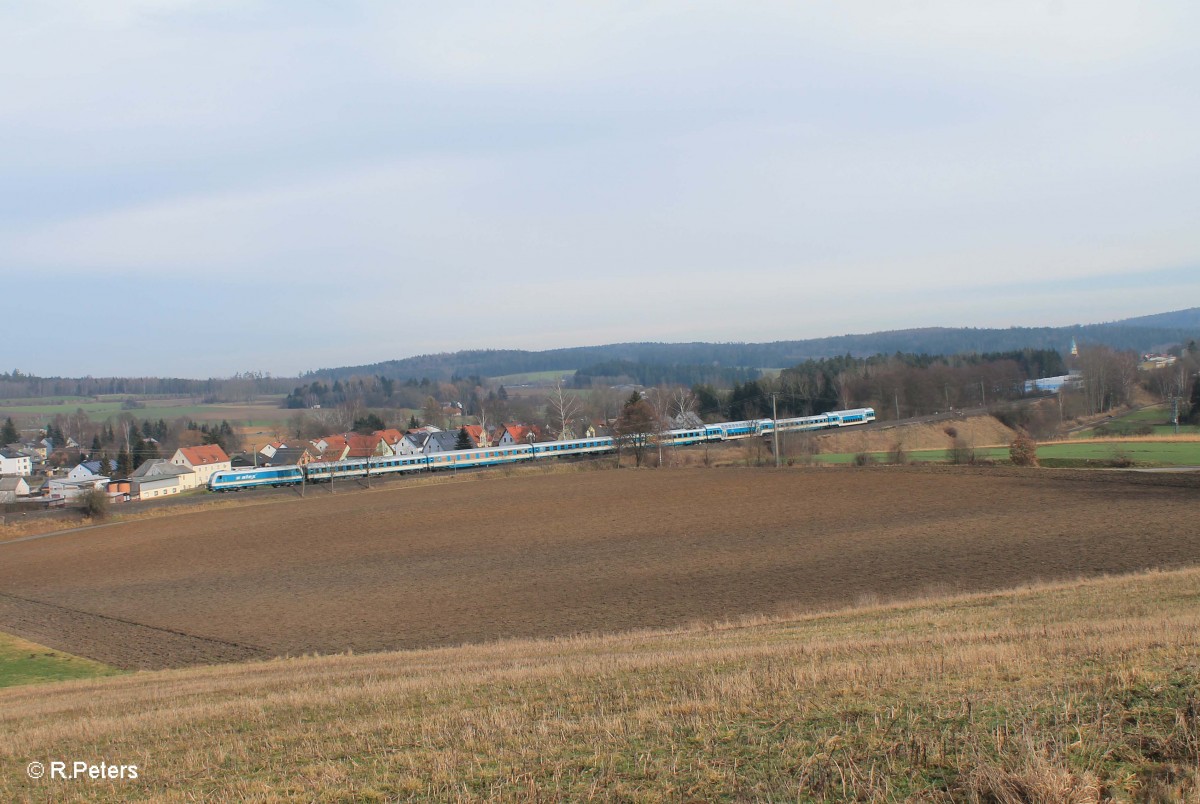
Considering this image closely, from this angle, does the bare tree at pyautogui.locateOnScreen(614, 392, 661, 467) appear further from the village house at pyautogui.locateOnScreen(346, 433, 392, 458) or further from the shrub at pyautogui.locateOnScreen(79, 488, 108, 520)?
the shrub at pyautogui.locateOnScreen(79, 488, 108, 520)

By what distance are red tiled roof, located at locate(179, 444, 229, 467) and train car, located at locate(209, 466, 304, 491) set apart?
72.4 ft

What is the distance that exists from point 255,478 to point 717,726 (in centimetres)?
8420

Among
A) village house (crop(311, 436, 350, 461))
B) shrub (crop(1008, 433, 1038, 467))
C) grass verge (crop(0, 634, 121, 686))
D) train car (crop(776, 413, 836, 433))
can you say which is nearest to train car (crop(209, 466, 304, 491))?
village house (crop(311, 436, 350, 461))

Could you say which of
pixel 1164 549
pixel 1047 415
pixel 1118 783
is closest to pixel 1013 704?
pixel 1118 783

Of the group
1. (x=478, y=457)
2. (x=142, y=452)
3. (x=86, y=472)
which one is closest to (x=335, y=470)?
(x=478, y=457)

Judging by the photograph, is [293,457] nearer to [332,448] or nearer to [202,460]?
[332,448]

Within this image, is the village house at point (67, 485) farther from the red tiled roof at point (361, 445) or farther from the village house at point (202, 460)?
the red tiled roof at point (361, 445)

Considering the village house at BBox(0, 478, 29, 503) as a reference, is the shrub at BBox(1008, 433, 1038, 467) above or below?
above

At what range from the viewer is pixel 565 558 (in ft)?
118

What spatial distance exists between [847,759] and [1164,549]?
1055 inches

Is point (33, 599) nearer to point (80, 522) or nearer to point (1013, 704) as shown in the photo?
point (80, 522)

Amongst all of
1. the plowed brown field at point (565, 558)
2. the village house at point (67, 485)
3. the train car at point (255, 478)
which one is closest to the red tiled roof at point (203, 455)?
the village house at point (67, 485)

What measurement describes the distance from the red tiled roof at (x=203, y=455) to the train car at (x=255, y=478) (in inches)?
868

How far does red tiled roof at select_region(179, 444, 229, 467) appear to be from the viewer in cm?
10228
